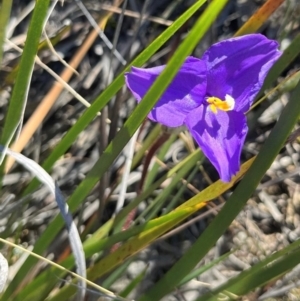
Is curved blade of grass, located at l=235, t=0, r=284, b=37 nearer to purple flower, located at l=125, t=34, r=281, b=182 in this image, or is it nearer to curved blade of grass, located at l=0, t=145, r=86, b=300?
purple flower, located at l=125, t=34, r=281, b=182

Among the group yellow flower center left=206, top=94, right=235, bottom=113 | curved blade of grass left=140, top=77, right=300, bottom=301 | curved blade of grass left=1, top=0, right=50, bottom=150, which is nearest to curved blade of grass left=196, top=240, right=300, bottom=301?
curved blade of grass left=140, top=77, right=300, bottom=301

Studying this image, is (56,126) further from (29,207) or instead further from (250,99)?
(250,99)

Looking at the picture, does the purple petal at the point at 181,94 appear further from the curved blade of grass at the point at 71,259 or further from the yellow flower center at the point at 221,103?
the curved blade of grass at the point at 71,259

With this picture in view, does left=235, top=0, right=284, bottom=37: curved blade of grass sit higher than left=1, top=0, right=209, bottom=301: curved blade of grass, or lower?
lower

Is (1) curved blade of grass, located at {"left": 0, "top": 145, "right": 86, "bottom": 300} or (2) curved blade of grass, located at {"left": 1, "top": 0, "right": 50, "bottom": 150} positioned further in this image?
(1) curved blade of grass, located at {"left": 0, "top": 145, "right": 86, "bottom": 300}

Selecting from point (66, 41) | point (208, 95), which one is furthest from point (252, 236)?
point (66, 41)

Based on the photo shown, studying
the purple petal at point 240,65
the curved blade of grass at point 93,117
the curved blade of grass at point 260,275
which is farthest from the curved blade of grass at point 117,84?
the curved blade of grass at point 260,275

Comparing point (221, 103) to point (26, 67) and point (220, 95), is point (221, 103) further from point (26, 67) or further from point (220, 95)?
point (26, 67)
